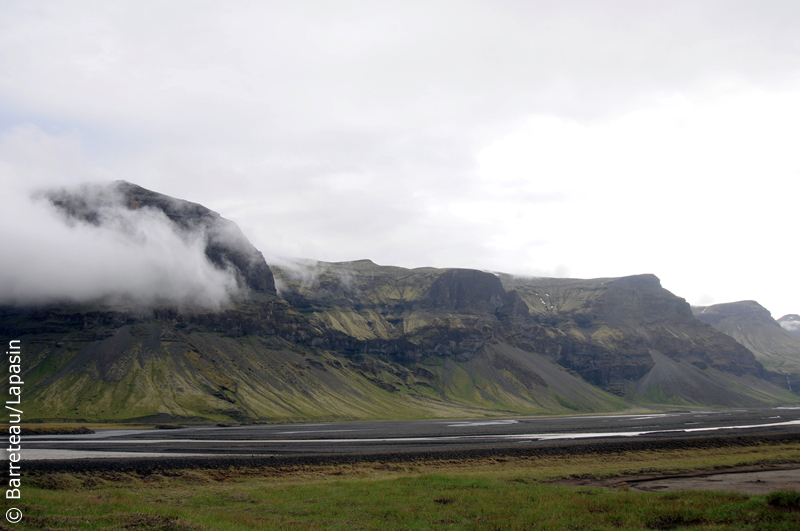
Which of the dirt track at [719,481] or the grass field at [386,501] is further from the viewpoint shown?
the dirt track at [719,481]

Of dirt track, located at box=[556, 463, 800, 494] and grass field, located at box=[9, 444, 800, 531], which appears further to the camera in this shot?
dirt track, located at box=[556, 463, 800, 494]

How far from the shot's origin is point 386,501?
35.0 meters

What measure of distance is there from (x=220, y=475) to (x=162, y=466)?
402 inches

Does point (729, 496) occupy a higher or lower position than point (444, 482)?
higher

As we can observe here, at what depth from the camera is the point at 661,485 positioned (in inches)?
1574

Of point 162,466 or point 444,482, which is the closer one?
point 444,482

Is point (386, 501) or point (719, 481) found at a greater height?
point (386, 501)

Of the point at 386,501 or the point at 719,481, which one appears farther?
the point at 719,481

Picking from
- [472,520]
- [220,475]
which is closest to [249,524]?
[472,520]

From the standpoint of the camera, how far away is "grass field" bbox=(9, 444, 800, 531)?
26.0 metres

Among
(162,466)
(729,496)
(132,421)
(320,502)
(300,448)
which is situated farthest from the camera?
(132,421)

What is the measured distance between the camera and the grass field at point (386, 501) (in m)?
26.0

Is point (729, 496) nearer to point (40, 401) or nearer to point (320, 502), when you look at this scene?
point (320, 502)

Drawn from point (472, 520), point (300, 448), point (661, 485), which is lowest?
point (300, 448)
